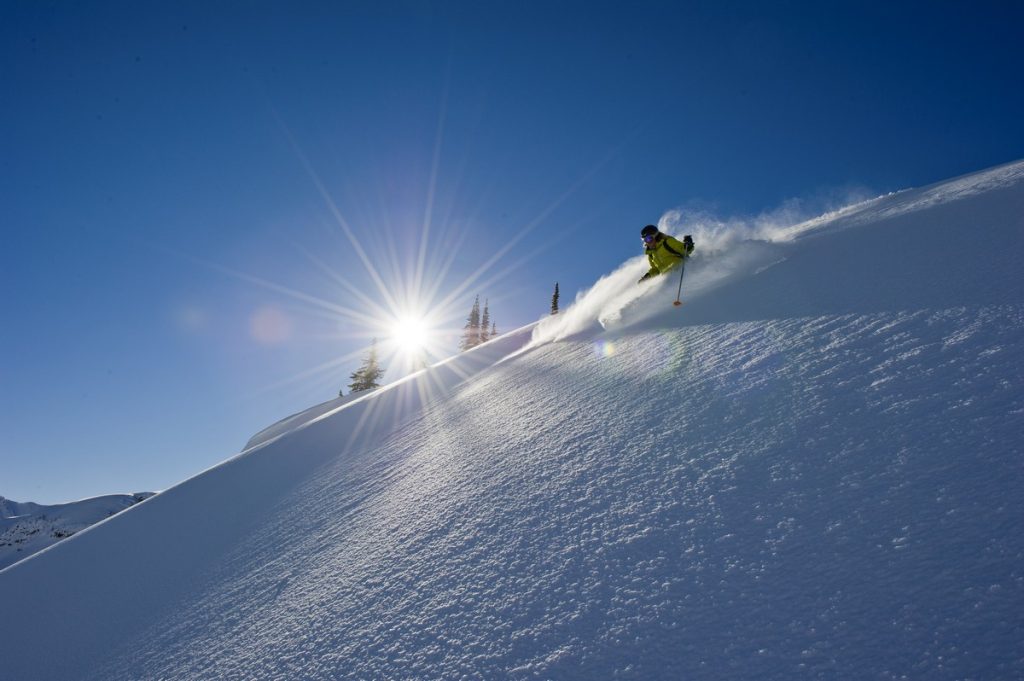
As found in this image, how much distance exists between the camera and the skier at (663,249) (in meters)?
8.15

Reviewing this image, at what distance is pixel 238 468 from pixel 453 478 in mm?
5297

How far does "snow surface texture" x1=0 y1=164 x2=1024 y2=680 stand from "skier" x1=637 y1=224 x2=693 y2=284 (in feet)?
8.51

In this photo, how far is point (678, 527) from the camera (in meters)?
2.10

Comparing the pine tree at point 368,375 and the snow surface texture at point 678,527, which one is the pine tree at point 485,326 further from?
the snow surface texture at point 678,527

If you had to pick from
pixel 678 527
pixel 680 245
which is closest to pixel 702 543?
pixel 678 527

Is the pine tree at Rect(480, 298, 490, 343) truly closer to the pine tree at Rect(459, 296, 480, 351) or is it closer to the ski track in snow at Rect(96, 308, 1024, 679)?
the pine tree at Rect(459, 296, 480, 351)

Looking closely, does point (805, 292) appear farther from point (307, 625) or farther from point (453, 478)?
point (307, 625)

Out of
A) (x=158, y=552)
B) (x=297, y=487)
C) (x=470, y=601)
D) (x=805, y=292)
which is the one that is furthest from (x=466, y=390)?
(x=470, y=601)

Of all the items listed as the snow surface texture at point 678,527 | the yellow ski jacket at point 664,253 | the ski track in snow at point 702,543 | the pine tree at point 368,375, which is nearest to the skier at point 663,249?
the yellow ski jacket at point 664,253

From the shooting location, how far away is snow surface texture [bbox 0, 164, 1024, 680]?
1.50 m

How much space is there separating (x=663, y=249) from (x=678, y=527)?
272 inches

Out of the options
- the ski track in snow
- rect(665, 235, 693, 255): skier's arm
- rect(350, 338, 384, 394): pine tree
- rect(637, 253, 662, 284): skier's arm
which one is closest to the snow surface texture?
the ski track in snow

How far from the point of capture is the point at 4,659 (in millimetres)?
3938

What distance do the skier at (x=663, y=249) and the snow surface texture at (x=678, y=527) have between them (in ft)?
8.51
